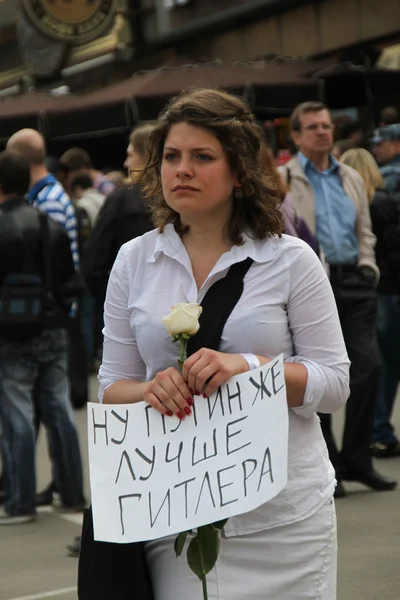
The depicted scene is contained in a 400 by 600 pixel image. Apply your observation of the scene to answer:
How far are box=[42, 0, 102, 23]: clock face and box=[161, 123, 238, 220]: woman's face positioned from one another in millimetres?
18258

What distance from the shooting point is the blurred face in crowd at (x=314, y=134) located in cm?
676

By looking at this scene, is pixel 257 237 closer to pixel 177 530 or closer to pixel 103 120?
pixel 177 530

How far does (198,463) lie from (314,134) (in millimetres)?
4343

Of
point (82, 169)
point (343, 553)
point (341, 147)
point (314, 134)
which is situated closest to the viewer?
point (343, 553)

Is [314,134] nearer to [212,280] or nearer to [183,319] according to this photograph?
[212,280]

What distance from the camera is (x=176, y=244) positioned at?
9.57ft

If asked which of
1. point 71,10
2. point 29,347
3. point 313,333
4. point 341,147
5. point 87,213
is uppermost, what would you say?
point 71,10

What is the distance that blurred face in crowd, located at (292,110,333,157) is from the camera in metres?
6.76

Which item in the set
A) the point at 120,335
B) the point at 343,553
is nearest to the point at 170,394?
the point at 120,335

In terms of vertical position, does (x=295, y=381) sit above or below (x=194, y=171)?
below

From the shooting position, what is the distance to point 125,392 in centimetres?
288

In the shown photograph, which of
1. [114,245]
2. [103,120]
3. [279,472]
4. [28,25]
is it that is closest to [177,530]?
[279,472]

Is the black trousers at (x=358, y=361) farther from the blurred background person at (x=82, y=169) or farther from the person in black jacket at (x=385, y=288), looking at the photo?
the blurred background person at (x=82, y=169)

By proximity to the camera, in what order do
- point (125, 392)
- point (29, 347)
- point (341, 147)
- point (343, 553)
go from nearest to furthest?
point (125, 392) < point (343, 553) < point (29, 347) < point (341, 147)
